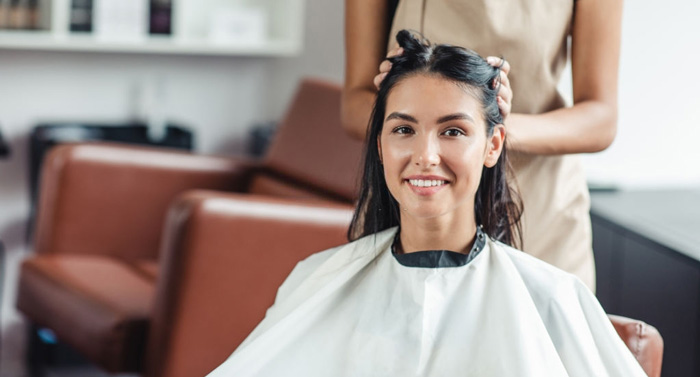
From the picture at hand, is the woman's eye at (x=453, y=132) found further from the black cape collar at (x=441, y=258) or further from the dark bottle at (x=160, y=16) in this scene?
the dark bottle at (x=160, y=16)

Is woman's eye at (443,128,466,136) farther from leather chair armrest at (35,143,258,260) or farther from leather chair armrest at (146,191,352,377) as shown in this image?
leather chair armrest at (35,143,258,260)

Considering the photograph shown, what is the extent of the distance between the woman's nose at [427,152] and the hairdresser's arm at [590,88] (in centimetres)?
25

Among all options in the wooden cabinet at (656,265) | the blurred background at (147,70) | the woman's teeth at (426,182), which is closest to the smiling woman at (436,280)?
the woman's teeth at (426,182)

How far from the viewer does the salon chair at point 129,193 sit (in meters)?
2.74

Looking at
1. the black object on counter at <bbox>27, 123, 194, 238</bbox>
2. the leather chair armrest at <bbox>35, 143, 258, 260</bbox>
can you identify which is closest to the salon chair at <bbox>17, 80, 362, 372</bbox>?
the leather chair armrest at <bbox>35, 143, 258, 260</bbox>

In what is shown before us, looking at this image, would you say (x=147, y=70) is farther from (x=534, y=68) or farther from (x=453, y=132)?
(x=453, y=132)

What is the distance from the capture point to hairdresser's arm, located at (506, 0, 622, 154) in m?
1.45

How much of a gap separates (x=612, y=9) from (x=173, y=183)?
75.9 inches

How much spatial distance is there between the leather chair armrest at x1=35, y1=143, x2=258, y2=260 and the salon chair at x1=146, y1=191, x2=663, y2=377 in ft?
2.34

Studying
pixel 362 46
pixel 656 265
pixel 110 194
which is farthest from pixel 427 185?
pixel 110 194

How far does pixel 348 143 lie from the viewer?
2.91 meters

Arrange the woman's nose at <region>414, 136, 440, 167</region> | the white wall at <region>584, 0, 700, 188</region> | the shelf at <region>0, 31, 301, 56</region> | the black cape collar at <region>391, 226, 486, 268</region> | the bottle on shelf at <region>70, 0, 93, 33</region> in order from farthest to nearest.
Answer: the bottle on shelf at <region>70, 0, 93, 33</region> < the shelf at <region>0, 31, 301, 56</region> < the white wall at <region>584, 0, 700, 188</region> < the black cape collar at <region>391, 226, 486, 268</region> < the woman's nose at <region>414, 136, 440, 167</region>

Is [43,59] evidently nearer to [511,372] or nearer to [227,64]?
[227,64]

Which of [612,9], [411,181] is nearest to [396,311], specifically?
[411,181]
